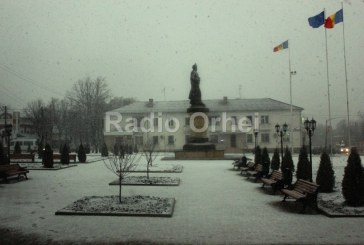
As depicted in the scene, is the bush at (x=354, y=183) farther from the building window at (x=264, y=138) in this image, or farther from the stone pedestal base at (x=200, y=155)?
the building window at (x=264, y=138)

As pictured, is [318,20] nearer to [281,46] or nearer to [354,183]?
[281,46]

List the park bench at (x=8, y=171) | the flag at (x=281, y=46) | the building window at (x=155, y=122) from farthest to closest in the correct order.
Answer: the building window at (x=155, y=122) → the flag at (x=281, y=46) → the park bench at (x=8, y=171)

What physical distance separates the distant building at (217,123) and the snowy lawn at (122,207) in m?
42.5

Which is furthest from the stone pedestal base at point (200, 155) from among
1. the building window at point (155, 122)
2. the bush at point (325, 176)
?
the building window at point (155, 122)

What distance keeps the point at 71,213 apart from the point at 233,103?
50.1m

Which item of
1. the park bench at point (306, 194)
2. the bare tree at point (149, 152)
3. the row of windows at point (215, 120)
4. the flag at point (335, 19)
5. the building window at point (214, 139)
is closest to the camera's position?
the park bench at point (306, 194)

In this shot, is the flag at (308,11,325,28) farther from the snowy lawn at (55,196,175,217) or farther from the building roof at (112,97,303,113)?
the building roof at (112,97,303,113)

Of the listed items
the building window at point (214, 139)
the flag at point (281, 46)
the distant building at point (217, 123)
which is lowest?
the building window at point (214, 139)

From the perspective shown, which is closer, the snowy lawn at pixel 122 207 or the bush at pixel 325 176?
→ the snowy lawn at pixel 122 207

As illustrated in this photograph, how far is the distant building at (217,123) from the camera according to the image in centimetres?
5488

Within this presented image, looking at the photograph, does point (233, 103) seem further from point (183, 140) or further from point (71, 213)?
point (71, 213)

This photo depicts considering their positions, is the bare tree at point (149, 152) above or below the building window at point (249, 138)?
below

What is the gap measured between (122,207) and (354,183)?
21.5 feet

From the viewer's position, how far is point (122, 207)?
33.5 feet
